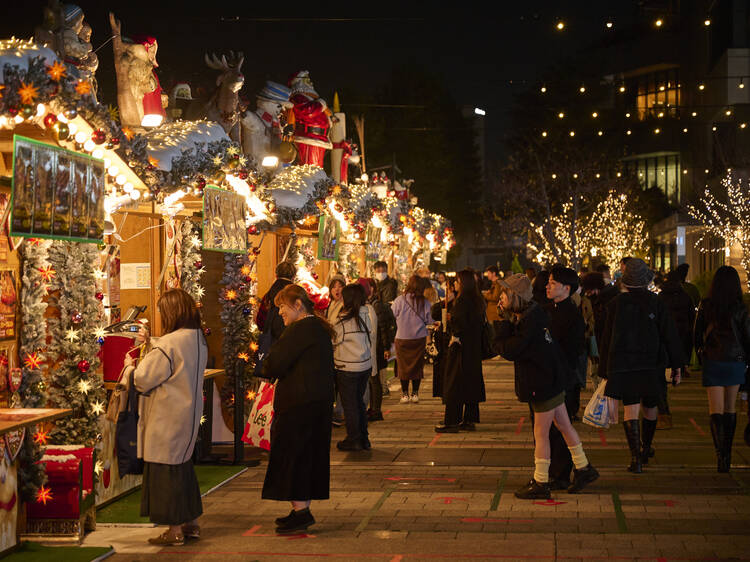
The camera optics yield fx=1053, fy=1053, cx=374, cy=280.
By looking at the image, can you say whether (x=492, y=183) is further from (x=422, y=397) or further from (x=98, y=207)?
(x=98, y=207)

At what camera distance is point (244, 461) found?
10883mm

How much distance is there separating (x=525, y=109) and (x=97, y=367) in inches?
2302

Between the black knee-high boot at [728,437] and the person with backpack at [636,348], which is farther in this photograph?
the black knee-high boot at [728,437]

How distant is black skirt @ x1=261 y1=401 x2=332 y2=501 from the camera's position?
25.5 ft

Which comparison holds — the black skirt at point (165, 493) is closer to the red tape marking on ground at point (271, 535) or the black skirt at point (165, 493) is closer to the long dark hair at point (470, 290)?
the red tape marking on ground at point (271, 535)

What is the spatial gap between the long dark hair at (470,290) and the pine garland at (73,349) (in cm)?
562

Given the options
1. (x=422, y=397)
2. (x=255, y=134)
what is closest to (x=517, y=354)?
(x=255, y=134)

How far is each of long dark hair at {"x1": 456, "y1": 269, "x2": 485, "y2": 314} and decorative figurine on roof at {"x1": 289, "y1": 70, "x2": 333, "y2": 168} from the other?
424 cm

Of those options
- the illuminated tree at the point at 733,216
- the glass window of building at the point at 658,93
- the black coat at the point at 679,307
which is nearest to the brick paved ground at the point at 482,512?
the black coat at the point at 679,307

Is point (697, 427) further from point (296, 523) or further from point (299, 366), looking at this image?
point (299, 366)

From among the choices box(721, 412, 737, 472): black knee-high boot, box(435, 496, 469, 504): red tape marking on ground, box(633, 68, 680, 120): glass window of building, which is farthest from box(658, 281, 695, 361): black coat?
box(633, 68, 680, 120): glass window of building

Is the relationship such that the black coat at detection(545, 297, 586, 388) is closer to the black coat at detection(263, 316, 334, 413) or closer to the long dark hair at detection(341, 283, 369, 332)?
the long dark hair at detection(341, 283, 369, 332)

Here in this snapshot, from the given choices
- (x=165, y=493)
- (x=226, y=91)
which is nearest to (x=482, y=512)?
(x=165, y=493)

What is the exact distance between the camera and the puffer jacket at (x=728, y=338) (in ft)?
33.3
